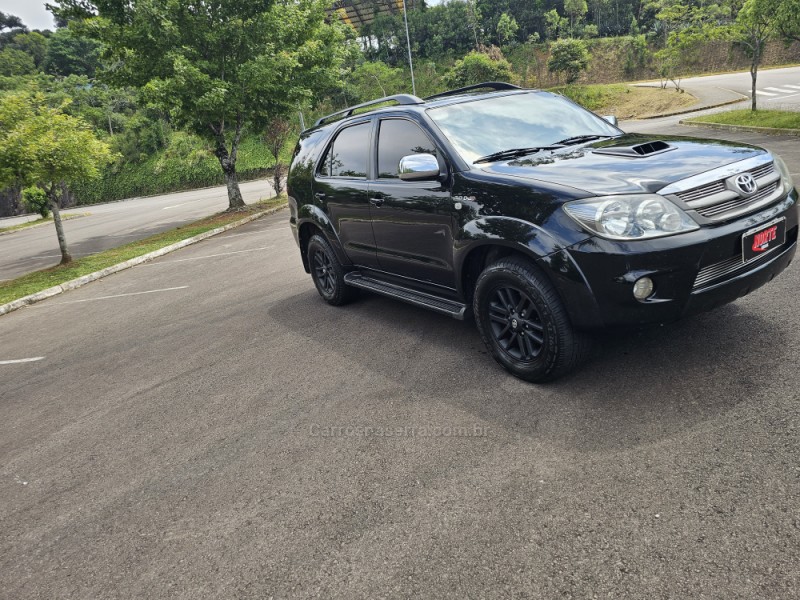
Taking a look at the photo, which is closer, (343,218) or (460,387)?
(460,387)

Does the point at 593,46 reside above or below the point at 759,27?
above

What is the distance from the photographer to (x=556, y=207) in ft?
10.8

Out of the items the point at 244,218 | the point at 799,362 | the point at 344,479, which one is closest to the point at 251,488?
the point at 344,479

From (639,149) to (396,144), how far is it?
74.1 inches

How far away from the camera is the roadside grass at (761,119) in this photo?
16.4 meters

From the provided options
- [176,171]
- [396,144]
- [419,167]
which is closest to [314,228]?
[396,144]

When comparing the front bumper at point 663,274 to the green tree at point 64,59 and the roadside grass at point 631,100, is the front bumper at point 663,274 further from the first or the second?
the green tree at point 64,59

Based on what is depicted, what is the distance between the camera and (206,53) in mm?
17750

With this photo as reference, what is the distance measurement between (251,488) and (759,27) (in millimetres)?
21031

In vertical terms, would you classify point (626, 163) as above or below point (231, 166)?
below

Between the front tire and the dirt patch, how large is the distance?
1360 inches

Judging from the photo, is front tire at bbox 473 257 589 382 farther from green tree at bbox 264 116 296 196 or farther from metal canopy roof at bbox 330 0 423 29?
metal canopy roof at bbox 330 0 423 29

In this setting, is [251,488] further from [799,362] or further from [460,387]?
[799,362]

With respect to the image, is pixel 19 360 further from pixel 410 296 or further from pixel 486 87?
pixel 486 87
